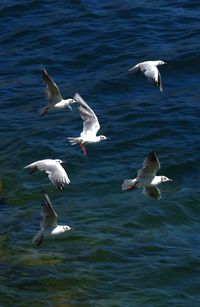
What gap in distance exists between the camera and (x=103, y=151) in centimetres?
2339

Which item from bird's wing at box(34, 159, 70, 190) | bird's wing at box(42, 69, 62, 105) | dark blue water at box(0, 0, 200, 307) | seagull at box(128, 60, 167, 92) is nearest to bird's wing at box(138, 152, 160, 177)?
bird's wing at box(34, 159, 70, 190)

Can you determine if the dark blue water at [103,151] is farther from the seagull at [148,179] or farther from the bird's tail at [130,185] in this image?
the bird's tail at [130,185]

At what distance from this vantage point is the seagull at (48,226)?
17.2m

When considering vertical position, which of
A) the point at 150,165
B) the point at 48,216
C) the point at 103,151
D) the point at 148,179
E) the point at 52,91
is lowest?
the point at 103,151

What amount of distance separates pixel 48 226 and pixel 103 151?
19.3 ft

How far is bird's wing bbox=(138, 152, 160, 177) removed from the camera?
16.7m

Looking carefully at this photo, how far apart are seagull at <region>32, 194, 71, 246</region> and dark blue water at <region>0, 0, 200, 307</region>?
0.43 metres

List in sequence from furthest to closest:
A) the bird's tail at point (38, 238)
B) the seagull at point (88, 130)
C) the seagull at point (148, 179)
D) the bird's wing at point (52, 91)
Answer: the seagull at point (88, 130) < the bird's wing at point (52, 91) < the bird's tail at point (38, 238) < the seagull at point (148, 179)

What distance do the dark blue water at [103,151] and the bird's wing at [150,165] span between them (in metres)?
1.73

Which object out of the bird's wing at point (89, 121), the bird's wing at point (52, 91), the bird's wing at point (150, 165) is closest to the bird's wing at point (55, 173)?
the bird's wing at point (150, 165)

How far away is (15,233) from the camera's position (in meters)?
19.4

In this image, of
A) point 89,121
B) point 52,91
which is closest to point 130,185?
point 89,121

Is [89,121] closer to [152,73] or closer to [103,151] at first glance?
[152,73]

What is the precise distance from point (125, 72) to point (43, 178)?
697 cm
